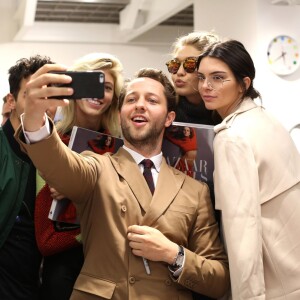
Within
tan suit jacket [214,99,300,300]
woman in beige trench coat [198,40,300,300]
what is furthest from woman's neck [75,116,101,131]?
tan suit jacket [214,99,300,300]

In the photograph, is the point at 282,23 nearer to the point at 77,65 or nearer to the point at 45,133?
the point at 77,65

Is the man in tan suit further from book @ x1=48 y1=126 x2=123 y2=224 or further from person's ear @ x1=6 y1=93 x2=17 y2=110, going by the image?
person's ear @ x1=6 y1=93 x2=17 y2=110

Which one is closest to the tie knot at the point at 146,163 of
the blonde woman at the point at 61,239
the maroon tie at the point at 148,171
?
the maroon tie at the point at 148,171

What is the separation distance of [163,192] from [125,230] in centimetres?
21

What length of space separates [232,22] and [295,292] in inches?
168

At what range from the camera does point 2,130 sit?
98.7 inches

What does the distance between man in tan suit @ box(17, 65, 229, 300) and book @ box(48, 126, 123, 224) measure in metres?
0.18

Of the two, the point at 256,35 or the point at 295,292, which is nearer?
the point at 295,292

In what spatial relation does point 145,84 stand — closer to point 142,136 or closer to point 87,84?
point 142,136

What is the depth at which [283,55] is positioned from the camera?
5.93m

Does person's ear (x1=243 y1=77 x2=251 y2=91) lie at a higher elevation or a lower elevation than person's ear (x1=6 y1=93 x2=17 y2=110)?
higher

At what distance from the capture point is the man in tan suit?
84.6 inches

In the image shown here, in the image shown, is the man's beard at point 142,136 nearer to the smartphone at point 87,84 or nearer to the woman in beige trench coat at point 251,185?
the woman in beige trench coat at point 251,185

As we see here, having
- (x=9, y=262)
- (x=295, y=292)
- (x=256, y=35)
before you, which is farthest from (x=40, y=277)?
(x=256, y=35)
